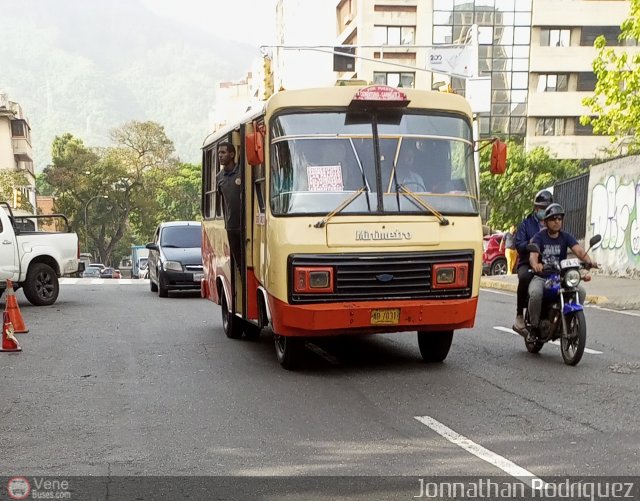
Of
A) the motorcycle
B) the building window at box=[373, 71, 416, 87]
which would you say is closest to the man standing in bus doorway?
the motorcycle

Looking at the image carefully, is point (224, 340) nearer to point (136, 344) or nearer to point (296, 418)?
point (136, 344)

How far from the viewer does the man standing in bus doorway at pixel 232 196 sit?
1064 centimetres

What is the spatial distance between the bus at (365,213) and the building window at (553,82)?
5536 cm

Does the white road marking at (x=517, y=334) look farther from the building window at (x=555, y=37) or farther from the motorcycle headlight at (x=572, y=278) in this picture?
the building window at (x=555, y=37)

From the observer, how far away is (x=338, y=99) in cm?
928

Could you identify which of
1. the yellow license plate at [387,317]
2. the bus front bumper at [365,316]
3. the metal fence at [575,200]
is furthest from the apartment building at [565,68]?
the yellow license plate at [387,317]

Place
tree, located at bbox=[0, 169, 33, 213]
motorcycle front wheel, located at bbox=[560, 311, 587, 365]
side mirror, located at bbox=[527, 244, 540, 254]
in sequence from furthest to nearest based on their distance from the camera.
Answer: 1. tree, located at bbox=[0, 169, 33, 213]
2. side mirror, located at bbox=[527, 244, 540, 254]
3. motorcycle front wheel, located at bbox=[560, 311, 587, 365]

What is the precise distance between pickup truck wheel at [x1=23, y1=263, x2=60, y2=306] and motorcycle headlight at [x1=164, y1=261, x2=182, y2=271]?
264 cm

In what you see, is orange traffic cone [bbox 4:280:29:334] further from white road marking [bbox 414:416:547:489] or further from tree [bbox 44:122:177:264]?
tree [bbox 44:122:177:264]

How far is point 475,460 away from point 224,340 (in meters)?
7.10

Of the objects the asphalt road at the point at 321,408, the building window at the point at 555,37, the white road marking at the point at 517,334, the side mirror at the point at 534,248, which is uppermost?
the building window at the point at 555,37

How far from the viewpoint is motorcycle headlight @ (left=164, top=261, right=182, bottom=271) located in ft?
69.7

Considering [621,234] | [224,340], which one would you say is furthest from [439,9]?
[224,340]

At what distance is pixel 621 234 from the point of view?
76.3 feet
